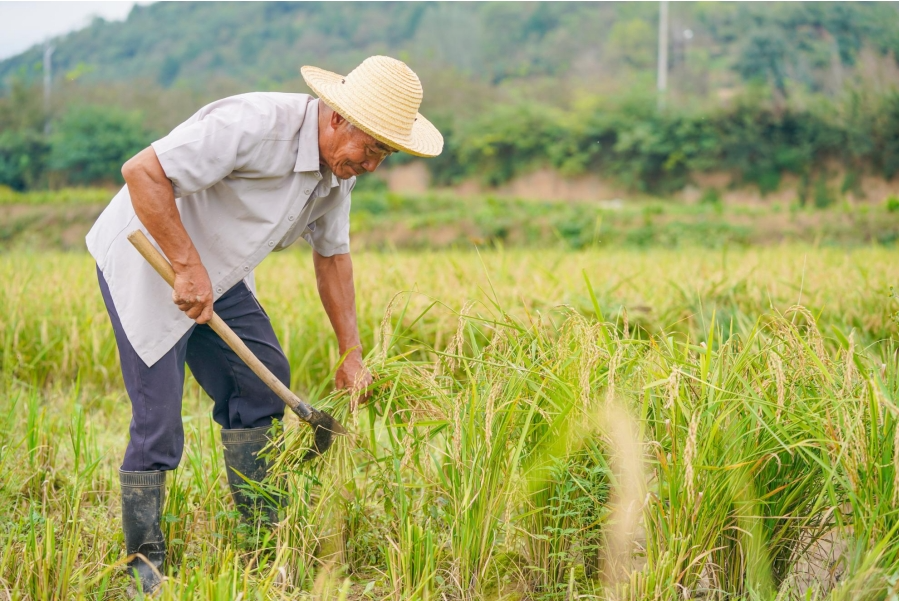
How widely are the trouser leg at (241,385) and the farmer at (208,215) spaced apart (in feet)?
0.03

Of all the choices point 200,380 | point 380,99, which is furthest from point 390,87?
point 200,380

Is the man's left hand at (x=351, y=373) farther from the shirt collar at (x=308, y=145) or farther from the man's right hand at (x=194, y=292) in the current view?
the shirt collar at (x=308, y=145)

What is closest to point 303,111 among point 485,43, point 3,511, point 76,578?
point 76,578

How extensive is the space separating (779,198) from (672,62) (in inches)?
589

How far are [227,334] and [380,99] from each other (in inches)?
28.3

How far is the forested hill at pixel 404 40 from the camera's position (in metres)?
34.0

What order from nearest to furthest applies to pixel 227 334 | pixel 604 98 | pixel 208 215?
pixel 227 334, pixel 208 215, pixel 604 98

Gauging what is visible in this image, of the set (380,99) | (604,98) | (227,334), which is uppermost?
(380,99)

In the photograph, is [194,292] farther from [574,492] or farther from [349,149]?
[574,492]

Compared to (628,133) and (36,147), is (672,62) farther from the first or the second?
(36,147)

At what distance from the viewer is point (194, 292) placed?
1.92 metres

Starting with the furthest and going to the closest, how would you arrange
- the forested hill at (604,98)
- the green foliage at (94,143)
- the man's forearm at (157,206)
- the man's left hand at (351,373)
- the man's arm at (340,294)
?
the green foliage at (94,143) < the forested hill at (604,98) < the man's arm at (340,294) < the man's left hand at (351,373) < the man's forearm at (157,206)

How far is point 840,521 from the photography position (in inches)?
65.1

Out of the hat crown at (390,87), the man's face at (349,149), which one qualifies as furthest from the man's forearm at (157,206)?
the hat crown at (390,87)
